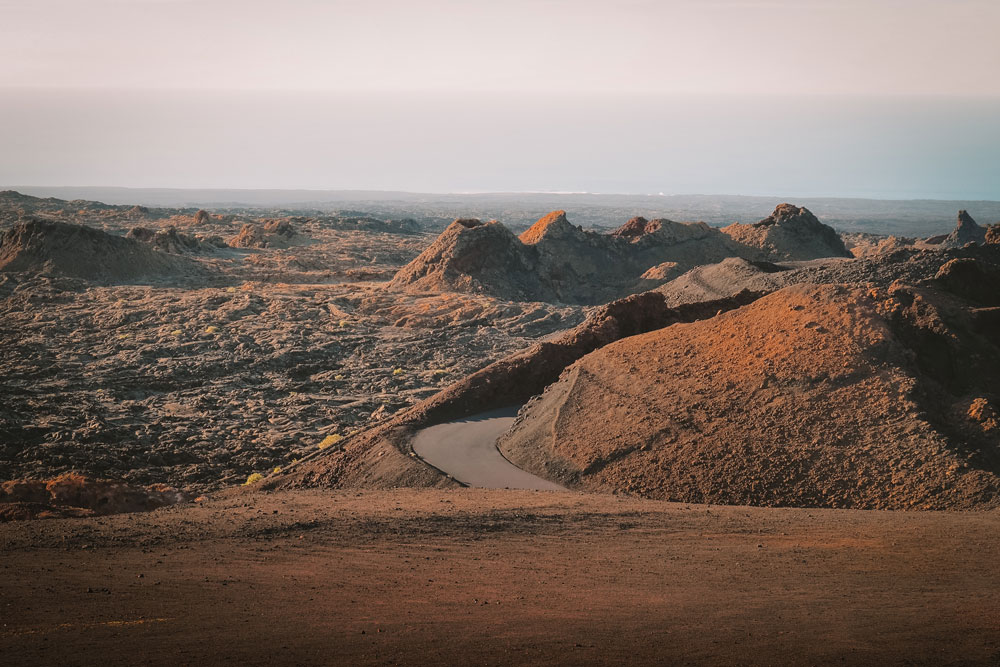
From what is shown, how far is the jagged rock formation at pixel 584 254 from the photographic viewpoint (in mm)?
41156

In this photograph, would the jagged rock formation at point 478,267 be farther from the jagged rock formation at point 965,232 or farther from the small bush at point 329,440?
the jagged rock formation at point 965,232

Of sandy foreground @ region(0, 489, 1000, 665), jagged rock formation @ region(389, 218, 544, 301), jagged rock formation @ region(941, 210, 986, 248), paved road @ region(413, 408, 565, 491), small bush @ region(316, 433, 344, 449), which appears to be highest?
jagged rock formation @ region(941, 210, 986, 248)

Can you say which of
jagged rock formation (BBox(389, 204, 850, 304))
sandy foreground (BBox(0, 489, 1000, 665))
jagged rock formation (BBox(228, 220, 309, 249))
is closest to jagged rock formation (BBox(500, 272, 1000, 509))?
sandy foreground (BBox(0, 489, 1000, 665))

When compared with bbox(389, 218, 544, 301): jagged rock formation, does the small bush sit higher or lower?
lower

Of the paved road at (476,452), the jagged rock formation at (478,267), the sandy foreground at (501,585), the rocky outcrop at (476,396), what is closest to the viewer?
the sandy foreground at (501,585)

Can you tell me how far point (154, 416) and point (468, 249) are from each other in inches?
891

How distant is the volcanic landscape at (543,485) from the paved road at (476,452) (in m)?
0.08

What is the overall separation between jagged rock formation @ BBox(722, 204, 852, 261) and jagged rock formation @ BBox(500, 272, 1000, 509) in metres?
32.6

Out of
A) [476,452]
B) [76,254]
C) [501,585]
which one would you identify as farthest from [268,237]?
[501,585]

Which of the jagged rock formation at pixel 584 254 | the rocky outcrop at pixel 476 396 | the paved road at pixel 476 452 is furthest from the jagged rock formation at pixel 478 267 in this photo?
the paved road at pixel 476 452

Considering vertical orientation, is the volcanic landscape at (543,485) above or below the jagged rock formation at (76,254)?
below

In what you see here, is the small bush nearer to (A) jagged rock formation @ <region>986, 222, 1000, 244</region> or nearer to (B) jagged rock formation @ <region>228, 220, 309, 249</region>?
(A) jagged rock formation @ <region>986, 222, 1000, 244</region>

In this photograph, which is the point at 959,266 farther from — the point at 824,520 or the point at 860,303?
the point at 824,520

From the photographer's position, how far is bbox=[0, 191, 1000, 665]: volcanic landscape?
7.09 metres
